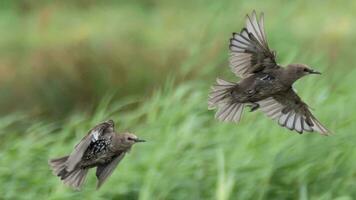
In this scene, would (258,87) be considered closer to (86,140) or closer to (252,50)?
(252,50)

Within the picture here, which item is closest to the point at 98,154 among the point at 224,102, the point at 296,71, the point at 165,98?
the point at 224,102

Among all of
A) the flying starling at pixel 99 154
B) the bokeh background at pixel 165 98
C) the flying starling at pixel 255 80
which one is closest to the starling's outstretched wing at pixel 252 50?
the flying starling at pixel 255 80

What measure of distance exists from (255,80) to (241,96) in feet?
0.11

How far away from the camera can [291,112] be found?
1381 mm

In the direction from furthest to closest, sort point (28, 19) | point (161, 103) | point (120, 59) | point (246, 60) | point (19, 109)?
1. point (28, 19)
2. point (120, 59)
3. point (19, 109)
4. point (161, 103)
5. point (246, 60)

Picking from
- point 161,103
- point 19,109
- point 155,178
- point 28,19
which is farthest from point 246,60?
point 28,19

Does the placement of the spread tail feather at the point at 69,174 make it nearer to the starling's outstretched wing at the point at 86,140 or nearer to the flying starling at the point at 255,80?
the starling's outstretched wing at the point at 86,140

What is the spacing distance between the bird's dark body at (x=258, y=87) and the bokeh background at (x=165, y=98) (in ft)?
7.56

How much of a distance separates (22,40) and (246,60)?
315 inches

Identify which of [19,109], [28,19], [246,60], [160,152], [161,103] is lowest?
[246,60]

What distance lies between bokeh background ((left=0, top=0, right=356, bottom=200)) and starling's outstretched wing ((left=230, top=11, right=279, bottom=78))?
2297 millimetres

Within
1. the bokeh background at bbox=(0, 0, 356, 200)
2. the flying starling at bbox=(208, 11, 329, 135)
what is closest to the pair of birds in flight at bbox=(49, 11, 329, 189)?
the flying starling at bbox=(208, 11, 329, 135)

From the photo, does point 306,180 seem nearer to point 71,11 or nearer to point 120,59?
point 120,59

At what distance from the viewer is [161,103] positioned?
4938mm
